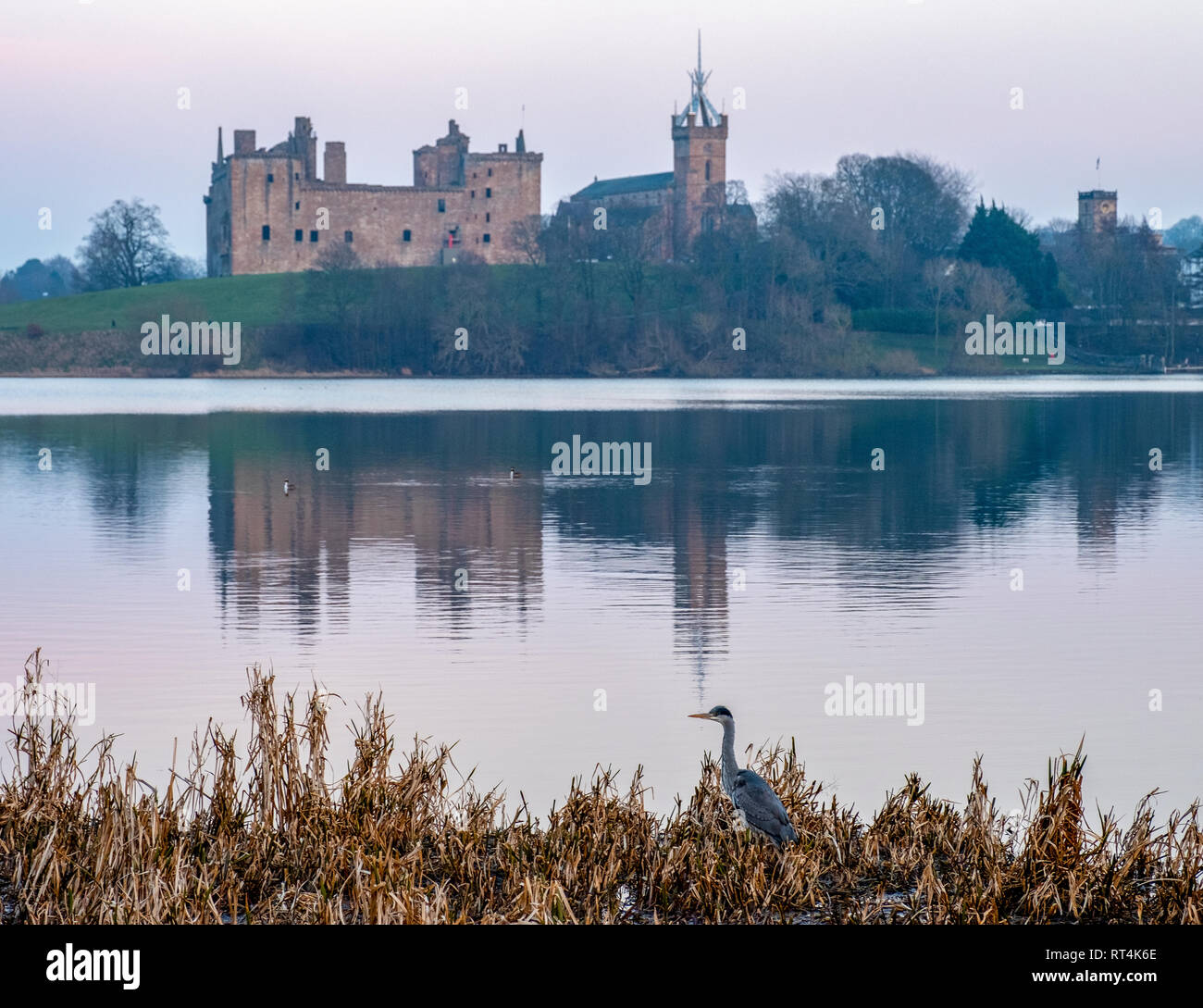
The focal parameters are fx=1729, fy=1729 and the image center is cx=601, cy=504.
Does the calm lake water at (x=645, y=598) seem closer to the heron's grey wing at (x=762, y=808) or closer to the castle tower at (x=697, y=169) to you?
the heron's grey wing at (x=762, y=808)

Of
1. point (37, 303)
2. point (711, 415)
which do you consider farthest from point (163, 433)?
point (37, 303)

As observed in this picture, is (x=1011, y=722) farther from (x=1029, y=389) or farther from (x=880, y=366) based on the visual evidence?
(x=880, y=366)

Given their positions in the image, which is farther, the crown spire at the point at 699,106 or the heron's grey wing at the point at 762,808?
the crown spire at the point at 699,106

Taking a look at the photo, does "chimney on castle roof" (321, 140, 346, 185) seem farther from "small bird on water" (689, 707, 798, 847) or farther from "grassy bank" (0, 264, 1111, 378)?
"small bird on water" (689, 707, 798, 847)

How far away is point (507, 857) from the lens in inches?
278

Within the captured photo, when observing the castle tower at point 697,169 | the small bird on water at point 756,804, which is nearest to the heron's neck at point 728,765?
the small bird on water at point 756,804

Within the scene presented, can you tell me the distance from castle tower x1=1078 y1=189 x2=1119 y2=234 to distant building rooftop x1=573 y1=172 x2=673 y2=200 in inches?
1285

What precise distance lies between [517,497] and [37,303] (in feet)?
283

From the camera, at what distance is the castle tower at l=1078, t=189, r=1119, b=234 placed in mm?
130000

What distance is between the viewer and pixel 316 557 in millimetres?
18234

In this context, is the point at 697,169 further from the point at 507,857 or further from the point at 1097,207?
the point at 507,857

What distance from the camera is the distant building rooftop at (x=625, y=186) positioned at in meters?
145

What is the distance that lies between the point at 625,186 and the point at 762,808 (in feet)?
484

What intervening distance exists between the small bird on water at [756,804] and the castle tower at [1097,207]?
5058 inches
